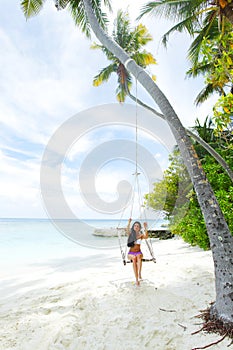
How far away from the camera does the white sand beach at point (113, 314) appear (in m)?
2.58

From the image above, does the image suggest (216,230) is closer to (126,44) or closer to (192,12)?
(192,12)

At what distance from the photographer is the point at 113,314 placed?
309cm

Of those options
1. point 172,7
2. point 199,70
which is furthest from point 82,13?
point 199,70

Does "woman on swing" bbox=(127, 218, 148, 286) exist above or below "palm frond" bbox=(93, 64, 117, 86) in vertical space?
below

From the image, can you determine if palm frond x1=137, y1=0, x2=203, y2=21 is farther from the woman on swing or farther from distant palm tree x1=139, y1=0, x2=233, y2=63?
the woman on swing

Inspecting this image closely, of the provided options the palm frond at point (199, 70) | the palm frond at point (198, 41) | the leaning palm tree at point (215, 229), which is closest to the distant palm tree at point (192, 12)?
the palm frond at point (198, 41)

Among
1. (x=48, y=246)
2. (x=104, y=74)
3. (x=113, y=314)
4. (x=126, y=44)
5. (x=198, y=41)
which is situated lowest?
(x=48, y=246)

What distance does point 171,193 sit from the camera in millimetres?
10242

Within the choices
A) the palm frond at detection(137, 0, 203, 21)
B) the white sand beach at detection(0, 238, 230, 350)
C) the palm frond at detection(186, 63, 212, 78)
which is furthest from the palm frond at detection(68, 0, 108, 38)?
the white sand beach at detection(0, 238, 230, 350)

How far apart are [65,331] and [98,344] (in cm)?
44

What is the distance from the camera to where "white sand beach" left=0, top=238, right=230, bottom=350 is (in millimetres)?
2584

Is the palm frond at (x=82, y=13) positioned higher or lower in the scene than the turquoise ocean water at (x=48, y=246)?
higher

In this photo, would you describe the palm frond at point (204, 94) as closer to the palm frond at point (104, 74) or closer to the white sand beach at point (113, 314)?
the palm frond at point (104, 74)

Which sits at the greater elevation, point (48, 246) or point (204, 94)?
point (204, 94)
